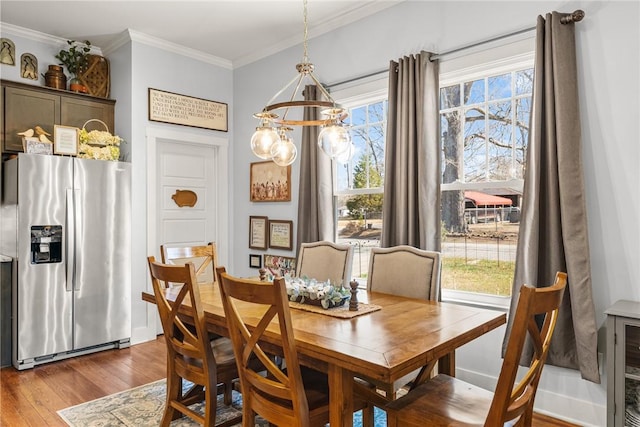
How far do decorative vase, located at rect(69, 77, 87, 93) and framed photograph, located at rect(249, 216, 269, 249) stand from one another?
208 centimetres

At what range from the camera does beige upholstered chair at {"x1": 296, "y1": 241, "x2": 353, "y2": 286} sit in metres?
3.03

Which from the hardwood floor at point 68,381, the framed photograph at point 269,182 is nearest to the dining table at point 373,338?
the hardwood floor at point 68,381

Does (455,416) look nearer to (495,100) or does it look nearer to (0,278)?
(495,100)

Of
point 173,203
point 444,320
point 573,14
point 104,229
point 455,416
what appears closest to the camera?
point 455,416

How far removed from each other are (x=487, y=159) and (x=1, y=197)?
3.97 metres

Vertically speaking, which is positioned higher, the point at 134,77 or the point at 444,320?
the point at 134,77

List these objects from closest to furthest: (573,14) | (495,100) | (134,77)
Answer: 1. (573,14)
2. (495,100)
3. (134,77)

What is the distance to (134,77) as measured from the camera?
13.7 ft

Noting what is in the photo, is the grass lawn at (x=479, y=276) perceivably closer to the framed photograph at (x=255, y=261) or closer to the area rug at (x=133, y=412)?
the area rug at (x=133, y=412)

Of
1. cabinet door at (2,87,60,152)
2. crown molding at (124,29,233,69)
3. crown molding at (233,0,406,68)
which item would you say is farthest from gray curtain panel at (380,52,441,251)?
cabinet door at (2,87,60,152)

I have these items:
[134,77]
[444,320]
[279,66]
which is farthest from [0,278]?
[444,320]

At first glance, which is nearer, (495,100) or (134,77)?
(495,100)

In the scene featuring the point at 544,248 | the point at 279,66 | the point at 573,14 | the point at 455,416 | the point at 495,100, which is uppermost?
the point at 279,66

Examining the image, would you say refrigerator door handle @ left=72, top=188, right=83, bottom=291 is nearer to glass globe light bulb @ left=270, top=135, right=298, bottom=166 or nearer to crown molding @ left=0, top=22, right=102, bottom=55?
crown molding @ left=0, top=22, right=102, bottom=55
